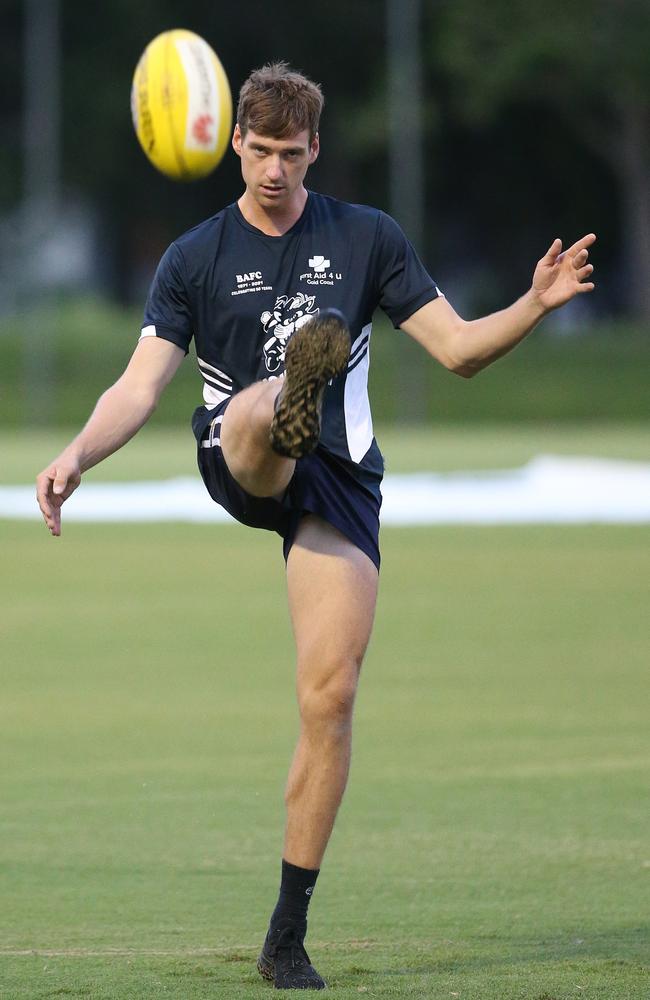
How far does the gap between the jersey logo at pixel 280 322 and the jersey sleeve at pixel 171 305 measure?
23cm

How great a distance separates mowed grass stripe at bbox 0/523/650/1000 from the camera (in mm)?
4844

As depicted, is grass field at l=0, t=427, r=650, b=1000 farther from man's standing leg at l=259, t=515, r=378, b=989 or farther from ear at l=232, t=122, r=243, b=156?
ear at l=232, t=122, r=243, b=156

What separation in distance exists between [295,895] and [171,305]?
1568 millimetres

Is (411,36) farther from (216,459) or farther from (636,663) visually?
(216,459)

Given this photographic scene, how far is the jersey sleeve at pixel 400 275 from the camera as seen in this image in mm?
5008

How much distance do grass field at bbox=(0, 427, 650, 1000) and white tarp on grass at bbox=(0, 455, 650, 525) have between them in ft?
13.2

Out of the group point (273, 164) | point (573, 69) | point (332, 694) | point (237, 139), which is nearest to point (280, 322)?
point (273, 164)

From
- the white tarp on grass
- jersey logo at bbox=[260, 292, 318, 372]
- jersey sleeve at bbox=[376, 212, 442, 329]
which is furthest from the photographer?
the white tarp on grass

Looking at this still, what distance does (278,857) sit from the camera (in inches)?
238

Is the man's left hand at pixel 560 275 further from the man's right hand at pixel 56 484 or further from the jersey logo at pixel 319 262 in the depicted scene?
the man's right hand at pixel 56 484

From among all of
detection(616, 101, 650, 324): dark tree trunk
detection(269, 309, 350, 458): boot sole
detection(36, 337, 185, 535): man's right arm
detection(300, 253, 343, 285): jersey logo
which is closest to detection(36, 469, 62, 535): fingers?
detection(36, 337, 185, 535): man's right arm

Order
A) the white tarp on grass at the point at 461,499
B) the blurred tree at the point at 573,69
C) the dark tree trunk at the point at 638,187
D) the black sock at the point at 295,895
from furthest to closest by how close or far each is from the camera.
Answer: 1. the dark tree trunk at the point at 638,187
2. the blurred tree at the point at 573,69
3. the white tarp on grass at the point at 461,499
4. the black sock at the point at 295,895

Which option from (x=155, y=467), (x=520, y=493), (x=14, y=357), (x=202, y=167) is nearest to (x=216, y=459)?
(x=202, y=167)

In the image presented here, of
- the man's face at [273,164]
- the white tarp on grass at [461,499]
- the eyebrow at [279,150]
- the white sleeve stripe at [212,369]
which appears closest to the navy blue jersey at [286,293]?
the white sleeve stripe at [212,369]
